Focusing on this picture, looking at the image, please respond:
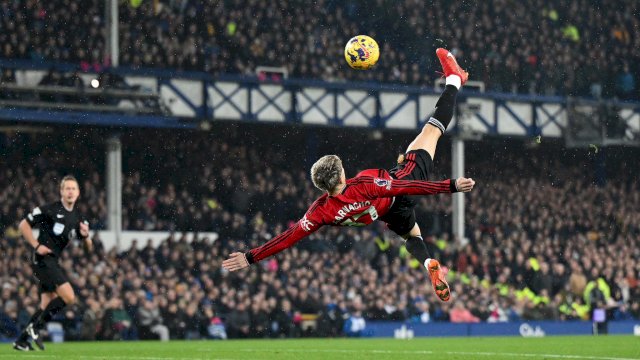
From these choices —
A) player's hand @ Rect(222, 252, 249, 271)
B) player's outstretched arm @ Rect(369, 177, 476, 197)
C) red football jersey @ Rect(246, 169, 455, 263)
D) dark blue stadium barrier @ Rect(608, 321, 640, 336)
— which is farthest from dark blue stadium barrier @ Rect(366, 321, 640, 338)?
player's hand @ Rect(222, 252, 249, 271)

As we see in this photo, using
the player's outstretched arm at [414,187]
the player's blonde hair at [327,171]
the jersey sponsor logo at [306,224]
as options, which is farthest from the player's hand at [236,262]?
the player's outstretched arm at [414,187]

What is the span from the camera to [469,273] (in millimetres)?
28531

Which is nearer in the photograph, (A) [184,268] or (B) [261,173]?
(A) [184,268]

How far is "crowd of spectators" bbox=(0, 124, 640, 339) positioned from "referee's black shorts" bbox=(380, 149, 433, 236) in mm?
10663

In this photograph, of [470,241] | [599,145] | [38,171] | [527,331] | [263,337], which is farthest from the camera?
[599,145]

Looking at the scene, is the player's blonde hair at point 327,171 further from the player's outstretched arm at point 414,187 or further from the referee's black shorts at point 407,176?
the referee's black shorts at point 407,176

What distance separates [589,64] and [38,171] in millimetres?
15716

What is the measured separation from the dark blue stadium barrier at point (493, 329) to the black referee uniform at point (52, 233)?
34.6ft

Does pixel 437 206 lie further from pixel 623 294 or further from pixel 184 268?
pixel 184 268

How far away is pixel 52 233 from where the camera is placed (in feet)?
50.0

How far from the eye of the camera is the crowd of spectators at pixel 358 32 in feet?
90.1

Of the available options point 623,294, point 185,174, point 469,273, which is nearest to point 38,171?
point 185,174

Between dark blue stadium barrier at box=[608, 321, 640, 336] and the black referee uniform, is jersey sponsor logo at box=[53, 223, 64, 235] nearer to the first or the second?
the black referee uniform

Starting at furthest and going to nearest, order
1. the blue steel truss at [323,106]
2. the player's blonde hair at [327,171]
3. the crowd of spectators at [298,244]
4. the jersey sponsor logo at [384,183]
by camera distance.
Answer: the blue steel truss at [323,106], the crowd of spectators at [298,244], the jersey sponsor logo at [384,183], the player's blonde hair at [327,171]
